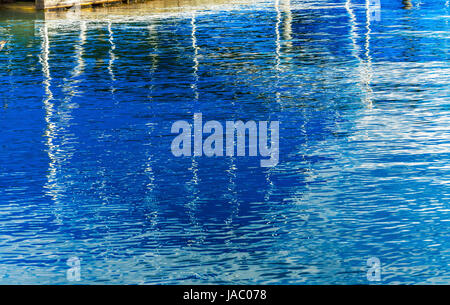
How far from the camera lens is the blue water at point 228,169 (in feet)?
33.6

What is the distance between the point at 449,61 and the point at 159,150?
1241 cm

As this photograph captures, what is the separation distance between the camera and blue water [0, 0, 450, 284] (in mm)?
10250

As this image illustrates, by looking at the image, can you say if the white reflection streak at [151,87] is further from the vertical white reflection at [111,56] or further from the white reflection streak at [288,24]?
the white reflection streak at [288,24]

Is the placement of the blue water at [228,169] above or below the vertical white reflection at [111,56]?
above

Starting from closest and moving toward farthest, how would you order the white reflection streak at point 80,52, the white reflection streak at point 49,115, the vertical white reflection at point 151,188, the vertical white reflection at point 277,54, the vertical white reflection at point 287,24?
the vertical white reflection at point 151,188
the white reflection streak at point 49,115
the vertical white reflection at point 277,54
the white reflection streak at point 80,52
the vertical white reflection at point 287,24

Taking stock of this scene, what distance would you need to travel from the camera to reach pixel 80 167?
1454cm

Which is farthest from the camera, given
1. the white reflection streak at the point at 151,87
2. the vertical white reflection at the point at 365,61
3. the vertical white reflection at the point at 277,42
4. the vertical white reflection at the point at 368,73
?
the vertical white reflection at the point at 277,42

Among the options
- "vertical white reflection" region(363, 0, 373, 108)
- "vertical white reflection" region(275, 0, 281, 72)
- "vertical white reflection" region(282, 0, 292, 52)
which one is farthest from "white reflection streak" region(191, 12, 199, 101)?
"vertical white reflection" region(363, 0, 373, 108)

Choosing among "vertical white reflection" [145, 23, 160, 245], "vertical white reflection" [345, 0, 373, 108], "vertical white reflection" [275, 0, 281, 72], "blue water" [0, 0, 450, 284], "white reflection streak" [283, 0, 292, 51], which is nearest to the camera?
"blue water" [0, 0, 450, 284]

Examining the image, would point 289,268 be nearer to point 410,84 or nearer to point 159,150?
point 159,150

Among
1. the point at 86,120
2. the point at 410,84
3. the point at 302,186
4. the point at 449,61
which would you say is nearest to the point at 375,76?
the point at 410,84

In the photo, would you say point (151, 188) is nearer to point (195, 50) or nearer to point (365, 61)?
point (365, 61)

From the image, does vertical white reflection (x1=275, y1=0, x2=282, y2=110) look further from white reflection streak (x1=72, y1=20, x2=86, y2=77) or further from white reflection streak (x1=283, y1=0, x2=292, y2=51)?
white reflection streak (x1=72, y1=20, x2=86, y2=77)

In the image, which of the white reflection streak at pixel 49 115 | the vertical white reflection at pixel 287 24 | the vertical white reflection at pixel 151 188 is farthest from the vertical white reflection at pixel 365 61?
the white reflection streak at pixel 49 115
